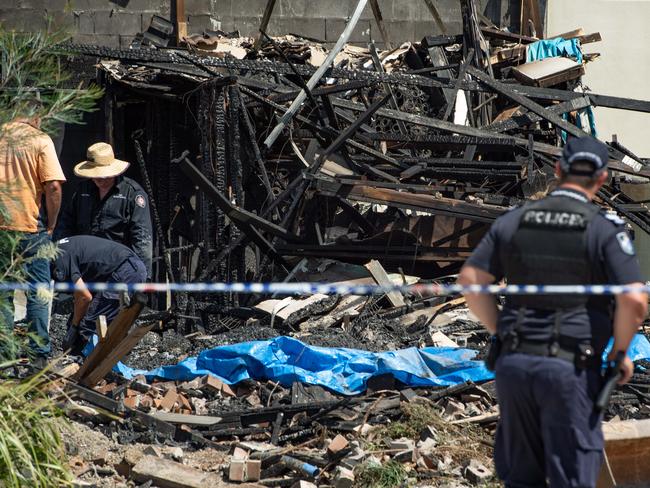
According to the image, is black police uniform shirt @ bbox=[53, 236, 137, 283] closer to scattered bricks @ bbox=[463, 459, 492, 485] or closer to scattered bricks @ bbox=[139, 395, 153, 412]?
scattered bricks @ bbox=[139, 395, 153, 412]

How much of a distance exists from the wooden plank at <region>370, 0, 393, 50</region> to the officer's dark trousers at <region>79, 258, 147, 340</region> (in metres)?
5.86

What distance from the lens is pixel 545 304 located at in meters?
3.82

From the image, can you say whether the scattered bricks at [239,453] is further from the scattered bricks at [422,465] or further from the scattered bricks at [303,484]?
the scattered bricks at [422,465]

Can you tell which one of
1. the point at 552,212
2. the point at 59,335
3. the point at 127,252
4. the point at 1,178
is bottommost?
the point at 59,335

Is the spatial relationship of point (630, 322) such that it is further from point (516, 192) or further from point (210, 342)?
point (516, 192)

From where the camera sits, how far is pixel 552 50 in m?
12.6

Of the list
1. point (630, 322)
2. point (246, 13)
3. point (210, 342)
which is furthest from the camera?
point (246, 13)

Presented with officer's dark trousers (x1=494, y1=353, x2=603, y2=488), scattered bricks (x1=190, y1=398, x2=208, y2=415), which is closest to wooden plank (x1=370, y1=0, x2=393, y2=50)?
scattered bricks (x1=190, y1=398, x2=208, y2=415)

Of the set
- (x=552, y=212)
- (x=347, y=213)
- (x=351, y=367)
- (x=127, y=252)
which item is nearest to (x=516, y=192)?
(x=347, y=213)

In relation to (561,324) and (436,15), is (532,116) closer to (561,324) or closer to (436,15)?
(436,15)

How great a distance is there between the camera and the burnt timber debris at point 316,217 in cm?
605

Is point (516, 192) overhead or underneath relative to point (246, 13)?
underneath

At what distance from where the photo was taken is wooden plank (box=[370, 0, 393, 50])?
1226cm

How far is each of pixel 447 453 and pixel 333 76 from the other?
17.3 feet
